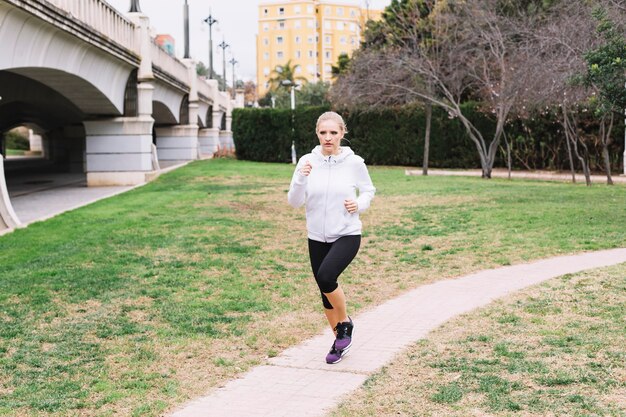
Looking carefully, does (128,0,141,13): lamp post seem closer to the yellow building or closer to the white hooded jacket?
the white hooded jacket

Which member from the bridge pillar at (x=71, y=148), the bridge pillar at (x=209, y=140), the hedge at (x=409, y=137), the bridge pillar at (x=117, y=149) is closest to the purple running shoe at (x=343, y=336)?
the bridge pillar at (x=117, y=149)

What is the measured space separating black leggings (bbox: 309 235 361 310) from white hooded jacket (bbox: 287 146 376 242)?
6cm

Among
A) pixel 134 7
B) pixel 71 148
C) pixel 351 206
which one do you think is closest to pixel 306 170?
pixel 351 206

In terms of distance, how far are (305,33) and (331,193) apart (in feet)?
383

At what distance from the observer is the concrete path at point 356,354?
496cm

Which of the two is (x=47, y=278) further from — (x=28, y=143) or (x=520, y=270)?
(x=28, y=143)

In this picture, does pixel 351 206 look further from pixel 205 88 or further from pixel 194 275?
pixel 205 88

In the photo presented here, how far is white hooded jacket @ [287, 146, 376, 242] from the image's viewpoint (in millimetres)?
5746

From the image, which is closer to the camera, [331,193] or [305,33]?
[331,193]

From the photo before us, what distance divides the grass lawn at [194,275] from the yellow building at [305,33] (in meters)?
104

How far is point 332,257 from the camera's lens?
5703mm

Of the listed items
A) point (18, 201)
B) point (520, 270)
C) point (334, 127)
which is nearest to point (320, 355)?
point (334, 127)

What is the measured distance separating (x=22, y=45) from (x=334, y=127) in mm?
11040

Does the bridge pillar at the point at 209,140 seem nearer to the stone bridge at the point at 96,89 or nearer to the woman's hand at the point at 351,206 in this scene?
the stone bridge at the point at 96,89
